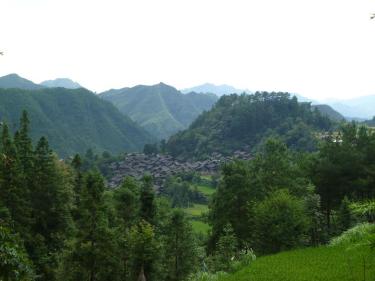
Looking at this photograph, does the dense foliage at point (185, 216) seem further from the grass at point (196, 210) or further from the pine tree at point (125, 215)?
the grass at point (196, 210)

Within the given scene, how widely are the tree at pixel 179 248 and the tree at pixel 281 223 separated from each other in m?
10.5

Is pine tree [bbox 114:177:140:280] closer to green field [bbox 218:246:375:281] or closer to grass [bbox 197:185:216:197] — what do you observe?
green field [bbox 218:246:375:281]

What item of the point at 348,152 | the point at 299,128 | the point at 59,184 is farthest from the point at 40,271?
the point at 299,128

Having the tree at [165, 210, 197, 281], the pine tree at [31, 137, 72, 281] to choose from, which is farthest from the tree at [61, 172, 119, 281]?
the pine tree at [31, 137, 72, 281]

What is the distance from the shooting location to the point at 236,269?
27.7m

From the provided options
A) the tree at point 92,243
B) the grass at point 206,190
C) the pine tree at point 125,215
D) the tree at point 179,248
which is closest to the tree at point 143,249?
the tree at point 92,243

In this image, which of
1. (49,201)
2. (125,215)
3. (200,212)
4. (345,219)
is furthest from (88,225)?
(200,212)

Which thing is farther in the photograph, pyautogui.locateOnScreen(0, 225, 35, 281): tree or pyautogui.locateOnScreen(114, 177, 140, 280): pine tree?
pyautogui.locateOnScreen(114, 177, 140, 280): pine tree

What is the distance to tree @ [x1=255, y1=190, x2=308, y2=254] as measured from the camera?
33.4 metres

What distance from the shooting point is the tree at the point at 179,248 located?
43.3 meters

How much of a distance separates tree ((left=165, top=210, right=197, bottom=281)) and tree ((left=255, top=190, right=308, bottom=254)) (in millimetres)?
10513

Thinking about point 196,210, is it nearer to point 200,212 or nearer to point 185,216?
point 200,212

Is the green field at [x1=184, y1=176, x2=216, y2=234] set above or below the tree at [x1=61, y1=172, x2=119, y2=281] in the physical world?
below

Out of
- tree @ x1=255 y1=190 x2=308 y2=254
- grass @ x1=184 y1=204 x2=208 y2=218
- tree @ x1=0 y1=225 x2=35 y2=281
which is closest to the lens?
tree @ x1=0 y1=225 x2=35 y2=281
